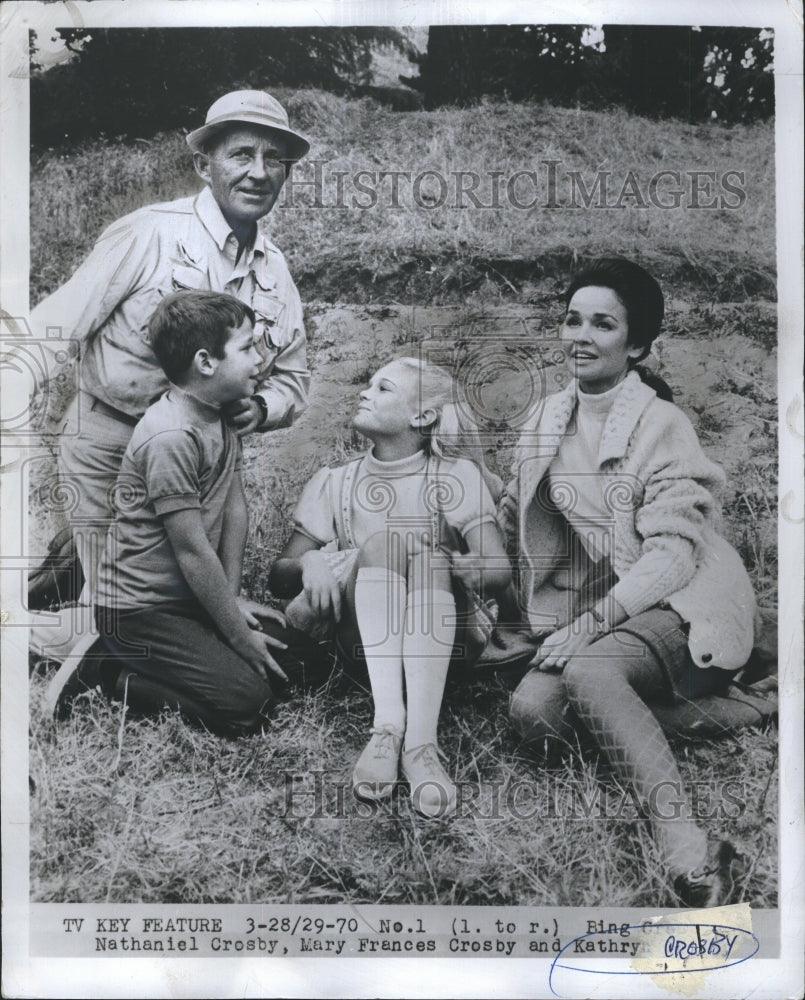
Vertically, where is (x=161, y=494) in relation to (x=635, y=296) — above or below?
below

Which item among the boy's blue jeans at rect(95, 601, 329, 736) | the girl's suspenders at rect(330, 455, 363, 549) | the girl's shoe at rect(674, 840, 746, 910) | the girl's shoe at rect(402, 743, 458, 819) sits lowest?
the girl's shoe at rect(674, 840, 746, 910)

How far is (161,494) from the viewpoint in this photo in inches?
165

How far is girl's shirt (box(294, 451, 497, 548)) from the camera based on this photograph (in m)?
4.23

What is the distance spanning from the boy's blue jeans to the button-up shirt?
897 mm

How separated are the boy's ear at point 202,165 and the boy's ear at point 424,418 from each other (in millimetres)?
1378

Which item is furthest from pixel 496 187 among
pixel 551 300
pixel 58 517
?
pixel 58 517

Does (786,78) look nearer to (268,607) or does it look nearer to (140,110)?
(140,110)

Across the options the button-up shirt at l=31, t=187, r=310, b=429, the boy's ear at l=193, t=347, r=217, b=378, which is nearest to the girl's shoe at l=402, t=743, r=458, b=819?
the button-up shirt at l=31, t=187, r=310, b=429

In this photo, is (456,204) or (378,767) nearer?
(378,767)

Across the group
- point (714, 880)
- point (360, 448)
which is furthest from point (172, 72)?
point (714, 880)

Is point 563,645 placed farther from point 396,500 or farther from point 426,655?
point 396,500

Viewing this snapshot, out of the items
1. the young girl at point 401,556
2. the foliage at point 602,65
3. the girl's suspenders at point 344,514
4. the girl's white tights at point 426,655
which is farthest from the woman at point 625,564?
the foliage at point 602,65

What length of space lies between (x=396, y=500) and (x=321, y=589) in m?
0.49

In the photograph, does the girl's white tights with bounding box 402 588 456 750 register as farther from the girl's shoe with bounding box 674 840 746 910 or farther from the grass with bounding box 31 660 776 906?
the girl's shoe with bounding box 674 840 746 910
